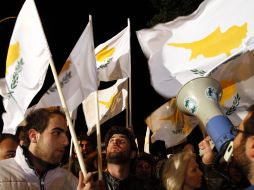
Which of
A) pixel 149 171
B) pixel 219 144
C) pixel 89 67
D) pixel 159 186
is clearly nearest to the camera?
pixel 219 144

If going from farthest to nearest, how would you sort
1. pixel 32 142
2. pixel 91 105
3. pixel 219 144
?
pixel 91 105, pixel 32 142, pixel 219 144

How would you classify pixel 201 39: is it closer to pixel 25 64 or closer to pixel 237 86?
pixel 237 86

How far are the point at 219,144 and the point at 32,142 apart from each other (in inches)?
48.0

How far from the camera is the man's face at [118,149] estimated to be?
4031mm

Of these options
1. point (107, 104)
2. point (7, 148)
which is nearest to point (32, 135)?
point (7, 148)

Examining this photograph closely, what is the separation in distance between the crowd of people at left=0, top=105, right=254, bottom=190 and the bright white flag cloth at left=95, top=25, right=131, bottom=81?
160 centimetres

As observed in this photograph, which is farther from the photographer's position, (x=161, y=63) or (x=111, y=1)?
(x=111, y=1)

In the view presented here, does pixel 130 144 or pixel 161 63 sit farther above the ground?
pixel 161 63

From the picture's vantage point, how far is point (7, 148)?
14.0 feet

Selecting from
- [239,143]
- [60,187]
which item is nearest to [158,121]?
[60,187]

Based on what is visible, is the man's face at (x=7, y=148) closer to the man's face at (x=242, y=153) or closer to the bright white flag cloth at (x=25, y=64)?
the bright white flag cloth at (x=25, y=64)

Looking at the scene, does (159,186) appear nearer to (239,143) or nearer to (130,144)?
(130,144)

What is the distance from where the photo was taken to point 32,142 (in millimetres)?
3037

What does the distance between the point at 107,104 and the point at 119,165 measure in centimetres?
229
